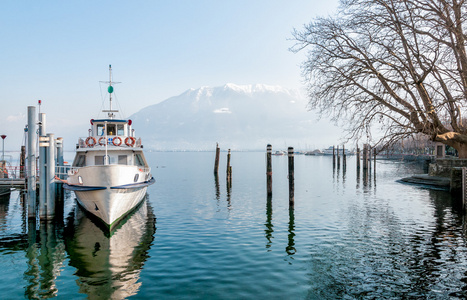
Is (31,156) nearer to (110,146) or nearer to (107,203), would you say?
(110,146)

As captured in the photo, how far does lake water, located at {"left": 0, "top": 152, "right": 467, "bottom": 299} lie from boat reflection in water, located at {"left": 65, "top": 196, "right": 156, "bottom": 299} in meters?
0.04

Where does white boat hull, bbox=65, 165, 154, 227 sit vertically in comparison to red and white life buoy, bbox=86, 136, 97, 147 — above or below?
below

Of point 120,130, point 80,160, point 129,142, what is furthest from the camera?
point 80,160

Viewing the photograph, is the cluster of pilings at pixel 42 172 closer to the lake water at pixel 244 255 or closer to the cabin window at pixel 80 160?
the lake water at pixel 244 255

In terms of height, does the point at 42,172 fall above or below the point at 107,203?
above

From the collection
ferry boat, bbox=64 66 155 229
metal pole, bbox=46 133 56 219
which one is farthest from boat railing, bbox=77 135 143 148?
metal pole, bbox=46 133 56 219

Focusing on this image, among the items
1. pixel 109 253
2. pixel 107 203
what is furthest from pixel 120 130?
pixel 109 253

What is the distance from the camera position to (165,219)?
17.4 meters

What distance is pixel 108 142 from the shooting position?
18453 millimetres

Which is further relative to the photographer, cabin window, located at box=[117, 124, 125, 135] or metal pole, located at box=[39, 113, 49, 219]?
cabin window, located at box=[117, 124, 125, 135]

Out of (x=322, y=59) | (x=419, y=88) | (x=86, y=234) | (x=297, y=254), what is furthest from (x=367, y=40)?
(x=86, y=234)

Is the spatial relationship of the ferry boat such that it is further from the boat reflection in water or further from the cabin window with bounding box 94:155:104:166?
the boat reflection in water

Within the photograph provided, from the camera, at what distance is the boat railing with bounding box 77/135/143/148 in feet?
59.8

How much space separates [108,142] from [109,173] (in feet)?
16.6
